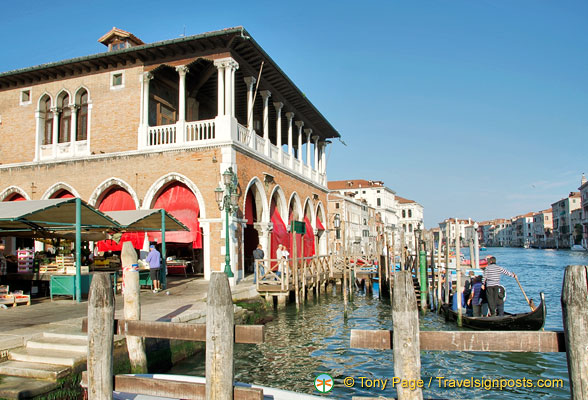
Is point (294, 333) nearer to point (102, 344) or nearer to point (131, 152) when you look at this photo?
point (102, 344)

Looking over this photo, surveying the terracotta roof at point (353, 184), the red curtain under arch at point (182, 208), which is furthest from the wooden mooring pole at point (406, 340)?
the terracotta roof at point (353, 184)

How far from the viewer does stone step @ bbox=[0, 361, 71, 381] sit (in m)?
5.27

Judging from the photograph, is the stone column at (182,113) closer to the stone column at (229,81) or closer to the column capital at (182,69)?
the column capital at (182,69)

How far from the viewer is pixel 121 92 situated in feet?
54.3

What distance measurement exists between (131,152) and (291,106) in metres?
8.74

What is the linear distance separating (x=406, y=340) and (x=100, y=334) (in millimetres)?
2745

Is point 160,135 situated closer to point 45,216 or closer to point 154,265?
point 154,265

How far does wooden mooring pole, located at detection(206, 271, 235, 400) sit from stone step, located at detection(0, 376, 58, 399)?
233cm

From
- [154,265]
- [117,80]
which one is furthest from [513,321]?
[117,80]

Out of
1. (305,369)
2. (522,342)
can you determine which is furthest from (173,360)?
(522,342)

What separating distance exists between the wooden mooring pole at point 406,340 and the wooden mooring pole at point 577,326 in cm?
102

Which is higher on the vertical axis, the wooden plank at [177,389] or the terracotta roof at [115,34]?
the terracotta roof at [115,34]

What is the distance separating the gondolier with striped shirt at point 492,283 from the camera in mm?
10242

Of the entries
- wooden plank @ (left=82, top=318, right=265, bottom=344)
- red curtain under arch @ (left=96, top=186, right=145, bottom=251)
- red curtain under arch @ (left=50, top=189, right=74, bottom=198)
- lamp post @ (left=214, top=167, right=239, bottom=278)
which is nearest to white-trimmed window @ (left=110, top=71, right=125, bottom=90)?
red curtain under arch @ (left=96, top=186, right=145, bottom=251)
